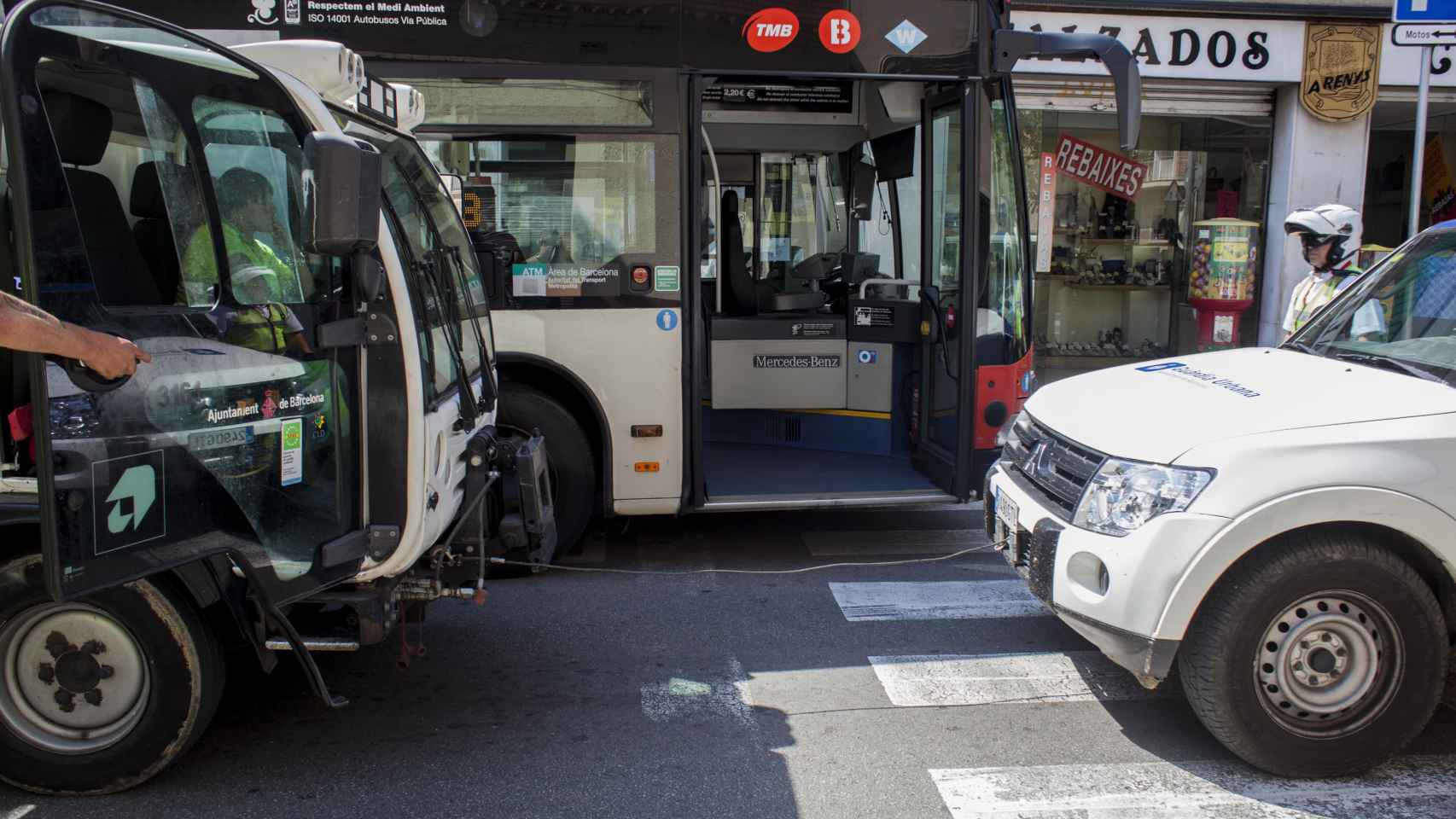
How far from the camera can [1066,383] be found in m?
4.67

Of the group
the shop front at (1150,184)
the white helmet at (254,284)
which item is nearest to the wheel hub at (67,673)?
the white helmet at (254,284)

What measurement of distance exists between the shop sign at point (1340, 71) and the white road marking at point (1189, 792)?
30.0 feet

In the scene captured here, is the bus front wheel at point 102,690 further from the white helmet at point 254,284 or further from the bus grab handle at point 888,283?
the bus grab handle at point 888,283

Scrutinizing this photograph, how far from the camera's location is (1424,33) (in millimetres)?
6410

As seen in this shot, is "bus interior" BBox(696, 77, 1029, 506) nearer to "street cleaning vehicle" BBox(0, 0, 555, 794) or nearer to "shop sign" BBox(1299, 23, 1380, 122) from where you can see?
"street cleaning vehicle" BBox(0, 0, 555, 794)

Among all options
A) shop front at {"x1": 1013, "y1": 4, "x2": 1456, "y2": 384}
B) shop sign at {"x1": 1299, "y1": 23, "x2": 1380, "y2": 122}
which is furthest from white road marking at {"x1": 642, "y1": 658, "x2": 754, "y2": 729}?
shop sign at {"x1": 1299, "y1": 23, "x2": 1380, "y2": 122}

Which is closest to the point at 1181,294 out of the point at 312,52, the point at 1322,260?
the point at 1322,260

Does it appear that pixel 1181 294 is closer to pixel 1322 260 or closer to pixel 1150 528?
pixel 1322 260

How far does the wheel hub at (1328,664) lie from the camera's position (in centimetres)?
356

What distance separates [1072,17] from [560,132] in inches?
265

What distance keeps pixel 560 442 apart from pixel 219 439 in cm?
270

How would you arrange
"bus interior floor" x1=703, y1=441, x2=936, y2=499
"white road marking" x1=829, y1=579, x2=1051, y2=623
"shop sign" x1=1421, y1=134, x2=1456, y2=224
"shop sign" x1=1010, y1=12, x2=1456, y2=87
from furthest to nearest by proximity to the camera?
Answer: 1. "shop sign" x1=1421, y1=134, x2=1456, y2=224
2. "shop sign" x1=1010, y1=12, x2=1456, y2=87
3. "bus interior floor" x1=703, y1=441, x2=936, y2=499
4. "white road marking" x1=829, y1=579, x2=1051, y2=623

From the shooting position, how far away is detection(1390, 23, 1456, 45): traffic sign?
21.0ft

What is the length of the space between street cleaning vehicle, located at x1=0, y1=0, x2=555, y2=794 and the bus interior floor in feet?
9.24
